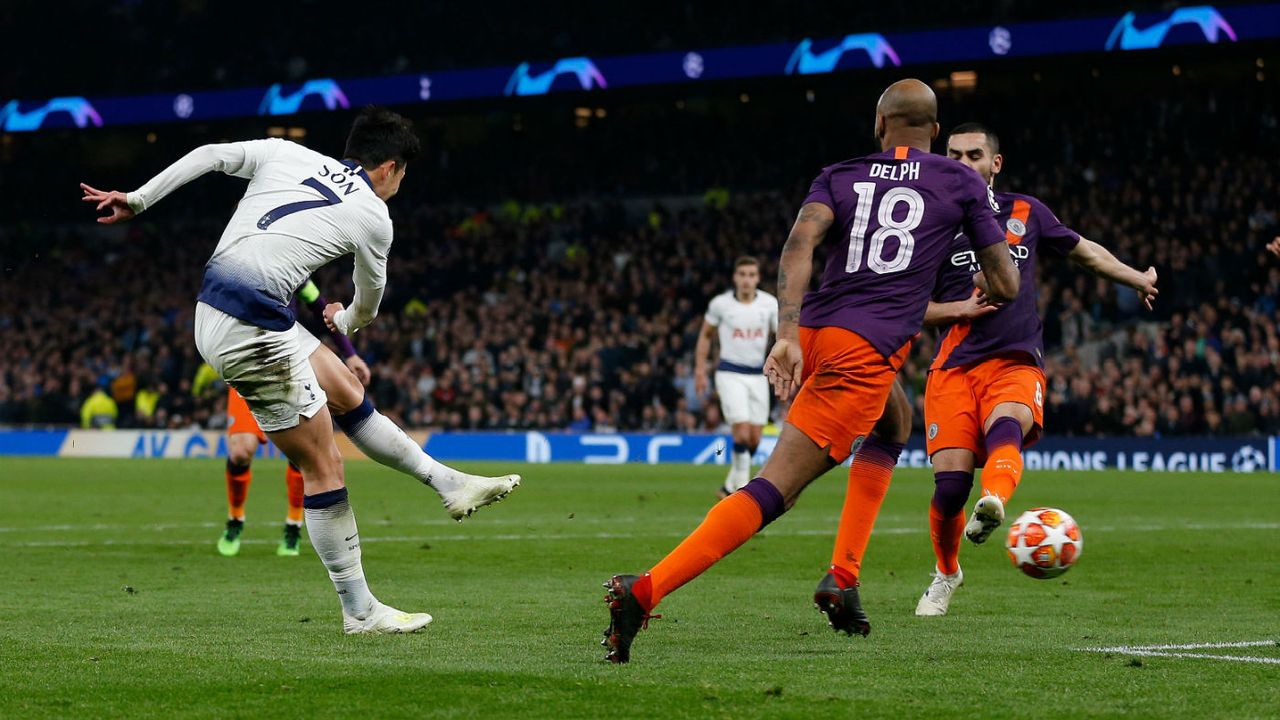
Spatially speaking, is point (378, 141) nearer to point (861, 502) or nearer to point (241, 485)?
point (861, 502)

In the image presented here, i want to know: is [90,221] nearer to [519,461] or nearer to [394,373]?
[394,373]

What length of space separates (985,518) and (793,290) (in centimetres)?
146

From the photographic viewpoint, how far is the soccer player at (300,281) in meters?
6.50

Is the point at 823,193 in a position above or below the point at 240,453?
above

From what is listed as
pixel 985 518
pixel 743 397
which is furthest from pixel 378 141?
pixel 743 397

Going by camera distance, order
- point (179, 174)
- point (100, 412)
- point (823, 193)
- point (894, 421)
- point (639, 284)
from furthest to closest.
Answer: point (100, 412)
point (639, 284)
point (894, 421)
point (179, 174)
point (823, 193)

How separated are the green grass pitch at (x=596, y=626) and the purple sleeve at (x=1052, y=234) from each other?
1645 mm

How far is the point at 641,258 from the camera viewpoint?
35.3m

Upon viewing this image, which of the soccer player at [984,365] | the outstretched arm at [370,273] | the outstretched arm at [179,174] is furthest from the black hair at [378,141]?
the soccer player at [984,365]

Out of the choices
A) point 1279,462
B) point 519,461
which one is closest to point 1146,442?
point 1279,462

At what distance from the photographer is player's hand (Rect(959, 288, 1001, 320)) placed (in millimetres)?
7383

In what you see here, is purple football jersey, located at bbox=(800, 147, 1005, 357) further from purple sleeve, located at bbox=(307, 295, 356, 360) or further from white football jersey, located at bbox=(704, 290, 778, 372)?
white football jersey, located at bbox=(704, 290, 778, 372)

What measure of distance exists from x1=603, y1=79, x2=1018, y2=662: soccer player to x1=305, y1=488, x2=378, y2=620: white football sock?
113 cm

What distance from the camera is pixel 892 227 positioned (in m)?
6.20
